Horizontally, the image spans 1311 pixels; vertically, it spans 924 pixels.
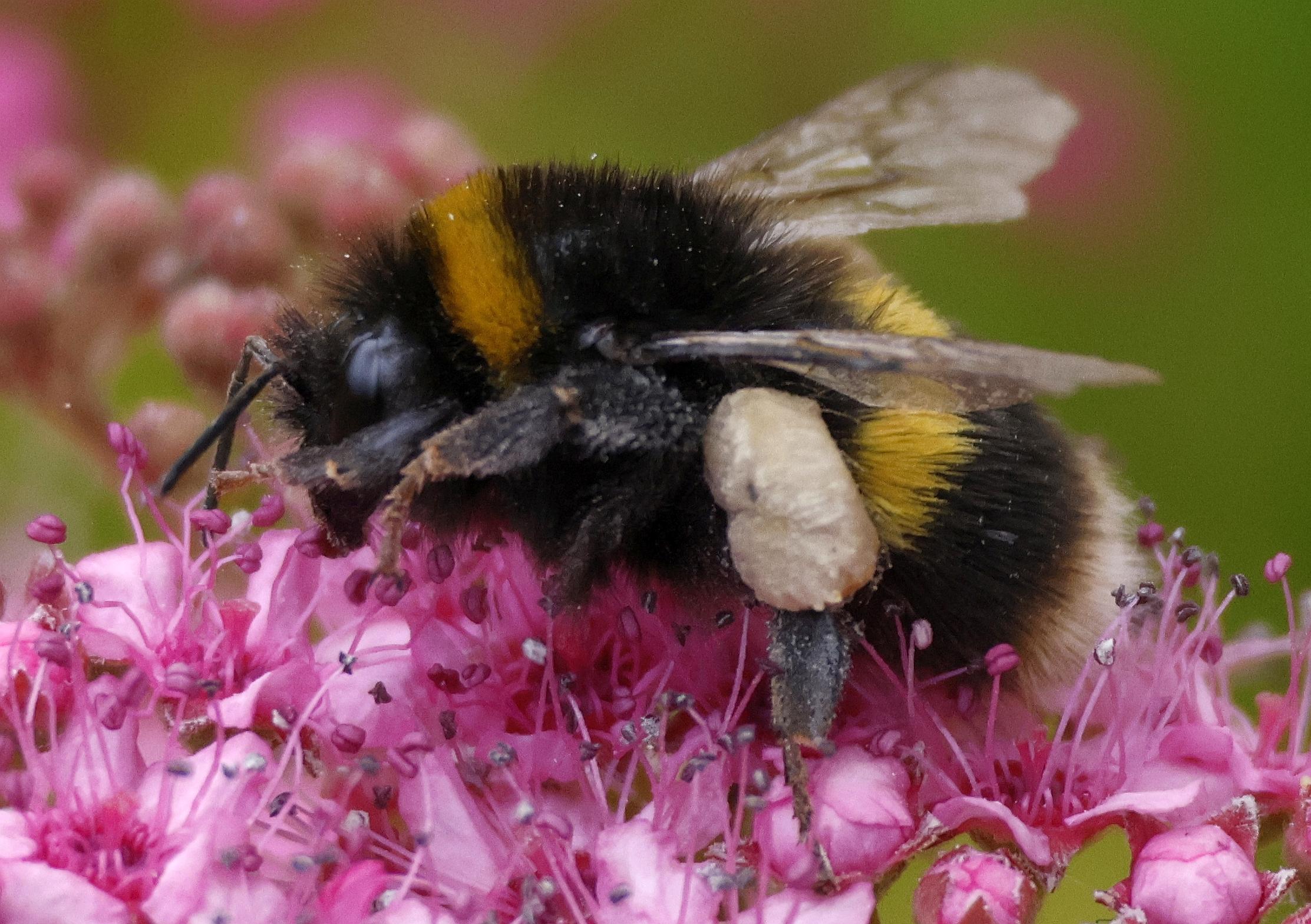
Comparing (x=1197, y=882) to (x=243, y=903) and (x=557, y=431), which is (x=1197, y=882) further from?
(x=243, y=903)

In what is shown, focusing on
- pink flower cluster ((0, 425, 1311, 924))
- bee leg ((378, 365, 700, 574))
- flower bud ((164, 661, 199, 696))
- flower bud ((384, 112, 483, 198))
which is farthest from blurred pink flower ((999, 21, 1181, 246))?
flower bud ((164, 661, 199, 696))

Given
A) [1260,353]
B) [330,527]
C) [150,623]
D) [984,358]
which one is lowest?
[1260,353]

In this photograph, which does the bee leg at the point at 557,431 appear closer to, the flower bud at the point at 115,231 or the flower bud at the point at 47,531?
the flower bud at the point at 47,531

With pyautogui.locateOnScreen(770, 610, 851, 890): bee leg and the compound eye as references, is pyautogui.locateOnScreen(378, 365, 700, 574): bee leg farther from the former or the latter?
pyautogui.locateOnScreen(770, 610, 851, 890): bee leg

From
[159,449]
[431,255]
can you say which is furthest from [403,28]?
[431,255]

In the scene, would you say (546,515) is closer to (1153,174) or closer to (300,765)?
(300,765)

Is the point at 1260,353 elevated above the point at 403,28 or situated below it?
below

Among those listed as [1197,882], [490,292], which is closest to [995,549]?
[1197,882]
